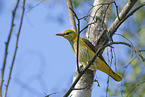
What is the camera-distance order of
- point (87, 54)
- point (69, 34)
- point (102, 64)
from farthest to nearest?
point (69, 34) < point (102, 64) < point (87, 54)

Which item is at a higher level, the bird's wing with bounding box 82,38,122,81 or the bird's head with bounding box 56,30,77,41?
the bird's head with bounding box 56,30,77,41

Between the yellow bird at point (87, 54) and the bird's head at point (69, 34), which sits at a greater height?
the bird's head at point (69, 34)

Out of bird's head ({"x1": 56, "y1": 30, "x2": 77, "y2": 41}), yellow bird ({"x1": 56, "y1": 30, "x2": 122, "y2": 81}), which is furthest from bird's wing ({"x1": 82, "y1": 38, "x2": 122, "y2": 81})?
bird's head ({"x1": 56, "y1": 30, "x2": 77, "y2": 41})

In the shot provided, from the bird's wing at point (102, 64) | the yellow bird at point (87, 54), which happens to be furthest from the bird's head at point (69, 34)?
the bird's wing at point (102, 64)

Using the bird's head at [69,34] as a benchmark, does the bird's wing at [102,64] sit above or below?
below

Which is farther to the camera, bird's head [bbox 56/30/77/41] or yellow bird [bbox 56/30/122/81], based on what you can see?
bird's head [bbox 56/30/77/41]

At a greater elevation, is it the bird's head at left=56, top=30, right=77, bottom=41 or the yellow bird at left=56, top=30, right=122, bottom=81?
the bird's head at left=56, top=30, right=77, bottom=41

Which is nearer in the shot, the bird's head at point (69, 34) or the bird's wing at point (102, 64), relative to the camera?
the bird's wing at point (102, 64)

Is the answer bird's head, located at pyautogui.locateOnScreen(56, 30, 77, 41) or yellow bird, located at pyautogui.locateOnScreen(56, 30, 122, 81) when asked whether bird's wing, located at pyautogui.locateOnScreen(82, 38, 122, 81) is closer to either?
yellow bird, located at pyautogui.locateOnScreen(56, 30, 122, 81)

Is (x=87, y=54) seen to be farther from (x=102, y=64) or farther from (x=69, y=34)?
(x=69, y=34)

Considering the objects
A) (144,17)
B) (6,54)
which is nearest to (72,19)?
(144,17)

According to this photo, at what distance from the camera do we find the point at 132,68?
409cm

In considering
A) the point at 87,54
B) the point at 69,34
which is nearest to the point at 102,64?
the point at 87,54

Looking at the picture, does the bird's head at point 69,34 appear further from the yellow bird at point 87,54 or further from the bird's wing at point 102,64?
the bird's wing at point 102,64
